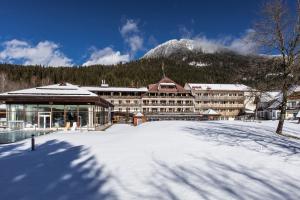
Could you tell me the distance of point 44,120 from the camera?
38.2 m

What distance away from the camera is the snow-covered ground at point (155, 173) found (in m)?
8.94

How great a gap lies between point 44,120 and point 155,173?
29.9 meters

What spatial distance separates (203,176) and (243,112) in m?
90.4

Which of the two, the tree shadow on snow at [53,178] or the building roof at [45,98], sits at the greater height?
the building roof at [45,98]

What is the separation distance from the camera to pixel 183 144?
58.2ft

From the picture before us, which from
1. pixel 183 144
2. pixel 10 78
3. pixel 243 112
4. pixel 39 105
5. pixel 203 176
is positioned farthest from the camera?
pixel 10 78

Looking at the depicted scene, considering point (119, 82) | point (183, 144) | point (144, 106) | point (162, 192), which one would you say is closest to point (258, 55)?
point (183, 144)

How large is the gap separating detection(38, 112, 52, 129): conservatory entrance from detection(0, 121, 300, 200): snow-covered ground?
70.3 feet

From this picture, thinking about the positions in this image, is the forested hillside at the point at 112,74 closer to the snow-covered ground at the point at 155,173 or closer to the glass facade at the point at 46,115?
the glass facade at the point at 46,115

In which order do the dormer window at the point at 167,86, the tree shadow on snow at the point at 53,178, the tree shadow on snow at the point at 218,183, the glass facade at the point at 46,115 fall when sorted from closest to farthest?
the tree shadow on snow at the point at 218,183 → the tree shadow on snow at the point at 53,178 → the glass facade at the point at 46,115 → the dormer window at the point at 167,86

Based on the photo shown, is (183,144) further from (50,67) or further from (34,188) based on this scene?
(50,67)

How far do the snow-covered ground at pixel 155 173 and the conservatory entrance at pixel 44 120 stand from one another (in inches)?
844

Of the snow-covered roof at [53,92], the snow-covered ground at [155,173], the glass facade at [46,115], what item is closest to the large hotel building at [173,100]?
the snow-covered roof at [53,92]

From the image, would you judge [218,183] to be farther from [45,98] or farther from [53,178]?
[45,98]
